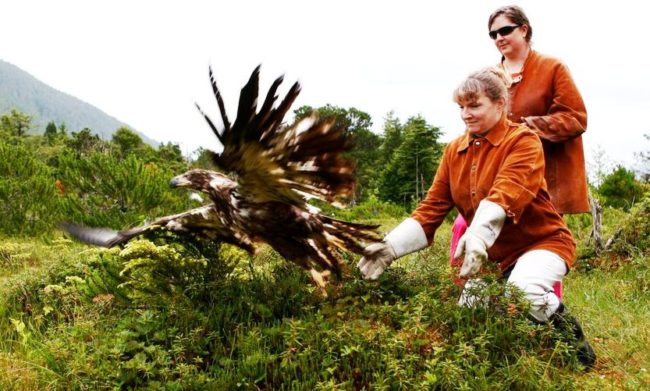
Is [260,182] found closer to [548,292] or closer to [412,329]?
[412,329]

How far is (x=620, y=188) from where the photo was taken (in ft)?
36.7

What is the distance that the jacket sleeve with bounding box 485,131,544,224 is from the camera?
3.00m

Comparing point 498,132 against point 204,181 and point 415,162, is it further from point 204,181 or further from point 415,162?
point 415,162

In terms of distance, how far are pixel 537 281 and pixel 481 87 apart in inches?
42.0

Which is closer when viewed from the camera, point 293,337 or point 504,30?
point 293,337

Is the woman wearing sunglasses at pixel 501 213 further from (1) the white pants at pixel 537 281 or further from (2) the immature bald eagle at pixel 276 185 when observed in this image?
(2) the immature bald eagle at pixel 276 185

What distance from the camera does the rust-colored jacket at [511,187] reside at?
10.0ft

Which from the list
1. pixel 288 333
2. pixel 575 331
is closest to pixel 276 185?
pixel 288 333

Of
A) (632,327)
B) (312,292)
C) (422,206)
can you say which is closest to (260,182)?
(312,292)

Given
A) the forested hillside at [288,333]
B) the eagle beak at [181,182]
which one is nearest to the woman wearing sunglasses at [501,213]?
the forested hillside at [288,333]

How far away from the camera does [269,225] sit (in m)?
3.35

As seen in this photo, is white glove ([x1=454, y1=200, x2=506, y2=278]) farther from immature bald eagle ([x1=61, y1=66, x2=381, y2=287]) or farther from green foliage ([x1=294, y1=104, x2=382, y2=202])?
green foliage ([x1=294, y1=104, x2=382, y2=202])

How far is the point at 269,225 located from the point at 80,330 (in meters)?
1.30

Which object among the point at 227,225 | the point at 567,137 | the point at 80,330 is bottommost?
the point at 80,330
